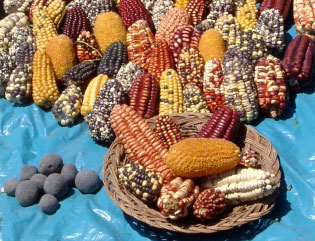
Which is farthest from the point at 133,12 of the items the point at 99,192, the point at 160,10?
the point at 99,192

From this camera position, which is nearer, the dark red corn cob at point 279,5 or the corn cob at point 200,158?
the corn cob at point 200,158

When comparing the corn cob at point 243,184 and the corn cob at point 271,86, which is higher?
the corn cob at point 271,86

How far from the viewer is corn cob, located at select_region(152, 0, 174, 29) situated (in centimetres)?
445

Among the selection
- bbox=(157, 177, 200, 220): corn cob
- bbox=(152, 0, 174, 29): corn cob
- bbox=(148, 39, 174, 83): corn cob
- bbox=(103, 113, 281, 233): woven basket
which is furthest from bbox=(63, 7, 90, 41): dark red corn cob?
bbox=(157, 177, 200, 220): corn cob

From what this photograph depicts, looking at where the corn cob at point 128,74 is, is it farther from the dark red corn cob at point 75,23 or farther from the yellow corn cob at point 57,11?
the yellow corn cob at point 57,11

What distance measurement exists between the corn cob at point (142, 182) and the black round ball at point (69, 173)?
0.61 meters

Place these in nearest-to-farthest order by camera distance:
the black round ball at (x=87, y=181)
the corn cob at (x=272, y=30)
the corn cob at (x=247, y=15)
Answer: the black round ball at (x=87, y=181) → the corn cob at (x=272, y=30) → the corn cob at (x=247, y=15)

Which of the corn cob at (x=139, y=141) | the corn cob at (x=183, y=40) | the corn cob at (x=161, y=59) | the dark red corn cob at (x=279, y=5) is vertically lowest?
the corn cob at (x=139, y=141)

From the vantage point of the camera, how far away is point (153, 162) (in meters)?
3.09

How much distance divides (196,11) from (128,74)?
1.00 meters

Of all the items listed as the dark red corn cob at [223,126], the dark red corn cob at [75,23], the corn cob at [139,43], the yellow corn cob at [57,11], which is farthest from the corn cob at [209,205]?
the yellow corn cob at [57,11]

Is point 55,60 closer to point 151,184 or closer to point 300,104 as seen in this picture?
point 151,184

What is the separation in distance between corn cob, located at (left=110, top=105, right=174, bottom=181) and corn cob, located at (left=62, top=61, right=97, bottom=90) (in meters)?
0.80

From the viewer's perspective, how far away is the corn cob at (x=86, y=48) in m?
4.27
